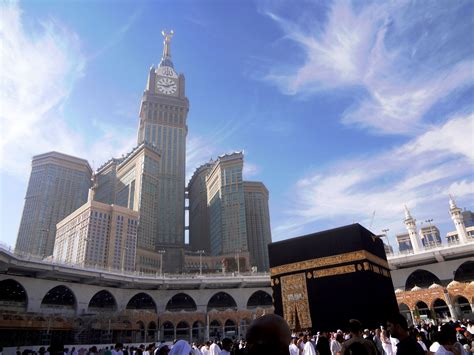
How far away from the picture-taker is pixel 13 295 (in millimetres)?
35438

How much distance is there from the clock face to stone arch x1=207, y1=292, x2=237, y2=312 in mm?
81303

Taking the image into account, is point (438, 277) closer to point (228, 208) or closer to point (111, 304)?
point (111, 304)

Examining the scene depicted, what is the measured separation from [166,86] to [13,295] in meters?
90.1

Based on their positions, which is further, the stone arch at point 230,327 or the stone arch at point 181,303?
the stone arch at point 181,303

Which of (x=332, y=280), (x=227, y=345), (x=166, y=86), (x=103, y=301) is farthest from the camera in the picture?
(x=166, y=86)

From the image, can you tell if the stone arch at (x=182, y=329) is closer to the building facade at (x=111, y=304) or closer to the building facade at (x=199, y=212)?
the building facade at (x=111, y=304)

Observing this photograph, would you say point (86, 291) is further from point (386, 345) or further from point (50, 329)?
point (386, 345)

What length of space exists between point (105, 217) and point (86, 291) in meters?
36.5

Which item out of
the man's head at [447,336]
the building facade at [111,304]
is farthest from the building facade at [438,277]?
the man's head at [447,336]

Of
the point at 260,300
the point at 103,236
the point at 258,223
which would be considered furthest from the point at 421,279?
the point at 258,223

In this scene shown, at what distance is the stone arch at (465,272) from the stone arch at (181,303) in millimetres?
31688

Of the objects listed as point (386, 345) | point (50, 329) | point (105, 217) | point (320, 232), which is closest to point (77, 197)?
point (105, 217)

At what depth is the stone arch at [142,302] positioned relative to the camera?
43.9 metres

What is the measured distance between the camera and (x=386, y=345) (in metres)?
9.52
